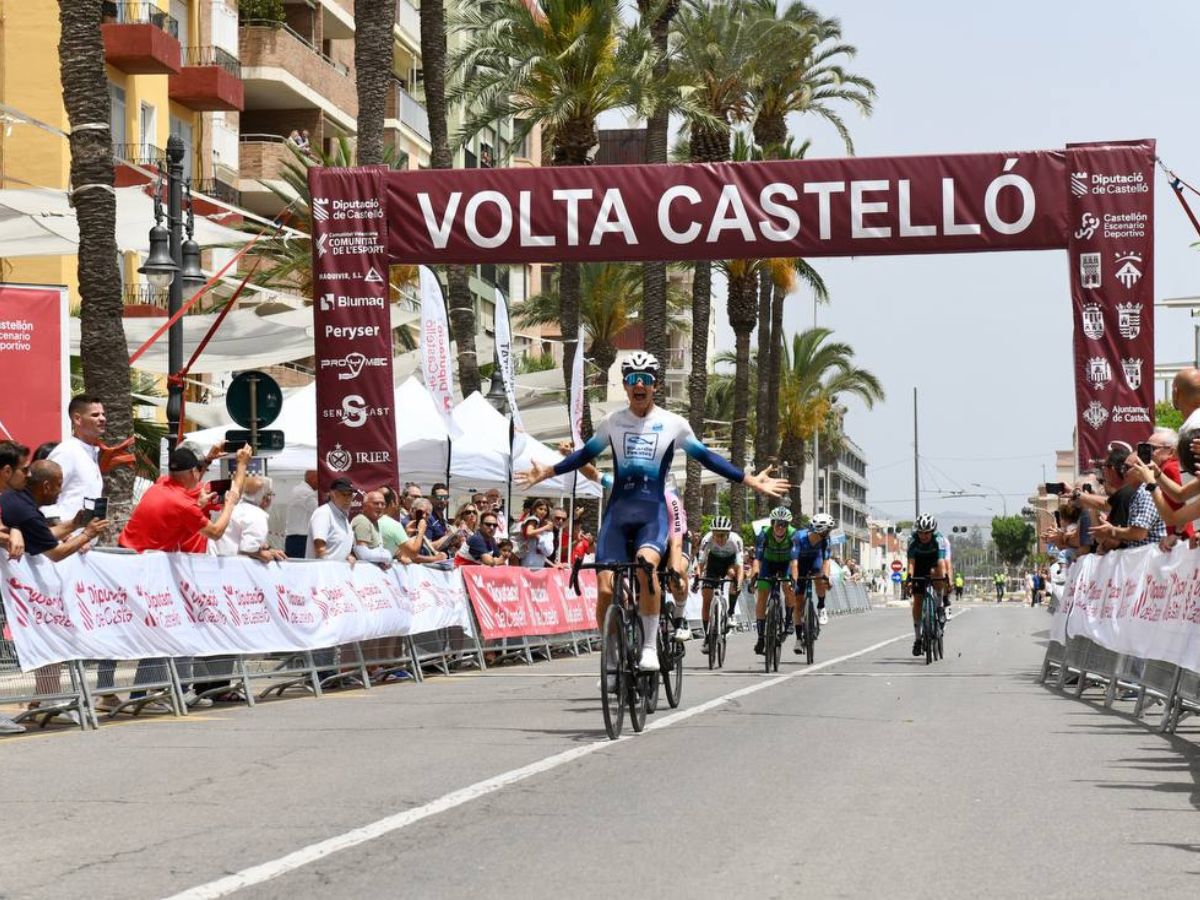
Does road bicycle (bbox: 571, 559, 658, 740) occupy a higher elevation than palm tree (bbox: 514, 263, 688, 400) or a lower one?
lower

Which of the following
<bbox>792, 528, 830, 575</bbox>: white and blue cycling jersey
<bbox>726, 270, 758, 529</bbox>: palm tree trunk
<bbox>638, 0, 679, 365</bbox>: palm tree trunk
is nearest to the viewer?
<bbox>792, 528, 830, 575</bbox>: white and blue cycling jersey

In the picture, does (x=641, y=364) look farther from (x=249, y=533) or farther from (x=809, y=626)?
(x=809, y=626)

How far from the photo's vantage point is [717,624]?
2266 cm

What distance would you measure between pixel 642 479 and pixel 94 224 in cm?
947

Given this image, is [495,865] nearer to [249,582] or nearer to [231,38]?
[249,582]

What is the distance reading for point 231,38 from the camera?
169 ft

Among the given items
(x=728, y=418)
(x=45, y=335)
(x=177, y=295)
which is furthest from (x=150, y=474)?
(x=728, y=418)

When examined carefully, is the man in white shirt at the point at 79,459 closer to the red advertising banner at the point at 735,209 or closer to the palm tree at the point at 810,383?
the red advertising banner at the point at 735,209

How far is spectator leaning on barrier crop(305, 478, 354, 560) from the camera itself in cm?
1791

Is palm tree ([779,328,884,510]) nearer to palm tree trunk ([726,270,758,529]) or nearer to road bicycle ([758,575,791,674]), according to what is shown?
palm tree trunk ([726,270,758,529])

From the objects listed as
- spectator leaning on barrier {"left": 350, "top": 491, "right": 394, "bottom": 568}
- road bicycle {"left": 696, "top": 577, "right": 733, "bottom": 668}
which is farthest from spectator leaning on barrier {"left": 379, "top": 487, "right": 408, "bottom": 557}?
road bicycle {"left": 696, "top": 577, "right": 733, "bottom": 668}

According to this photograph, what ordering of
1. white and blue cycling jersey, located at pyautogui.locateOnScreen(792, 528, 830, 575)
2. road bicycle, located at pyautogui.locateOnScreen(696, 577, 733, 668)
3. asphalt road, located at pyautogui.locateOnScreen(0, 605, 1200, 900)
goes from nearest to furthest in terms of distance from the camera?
asphalt road, located at pyautogui.locateOnScreen(0, 605, 1200, 900)
road bicycle, located at pyautogui.locateOnScreen(696, 577, 733, 668)
white and blue cycling jersey, located at pyautogui.locateOnScreen(792, 528, 830, 575)

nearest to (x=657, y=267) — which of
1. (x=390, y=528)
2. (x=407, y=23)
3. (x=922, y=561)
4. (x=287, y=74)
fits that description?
(x=287, y=74)

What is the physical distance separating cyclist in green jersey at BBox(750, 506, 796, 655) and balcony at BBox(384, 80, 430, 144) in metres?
42.4
